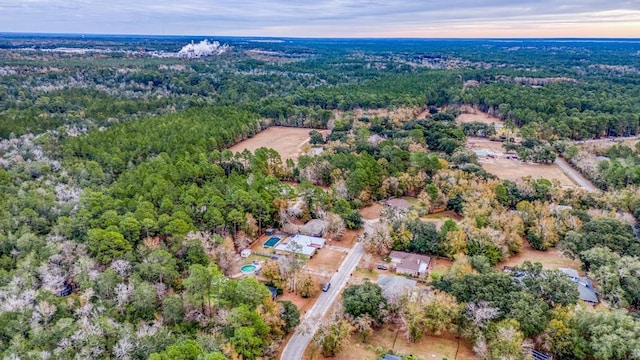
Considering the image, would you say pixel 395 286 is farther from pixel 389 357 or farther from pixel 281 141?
pixel 281 141

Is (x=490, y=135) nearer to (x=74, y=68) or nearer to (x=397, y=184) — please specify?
(x=397, y=184)

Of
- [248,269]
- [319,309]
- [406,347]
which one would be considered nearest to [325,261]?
[248,269]

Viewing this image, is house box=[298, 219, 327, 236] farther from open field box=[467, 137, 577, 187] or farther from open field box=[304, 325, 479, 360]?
open field box=[467, 137, 577, 187]

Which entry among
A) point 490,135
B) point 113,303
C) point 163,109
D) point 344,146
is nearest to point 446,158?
point 344,146

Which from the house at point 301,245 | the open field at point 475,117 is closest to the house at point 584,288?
the house at point 301,245

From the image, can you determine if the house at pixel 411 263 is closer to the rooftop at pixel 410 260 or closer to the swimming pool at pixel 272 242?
the rooftop at pixel 410 260

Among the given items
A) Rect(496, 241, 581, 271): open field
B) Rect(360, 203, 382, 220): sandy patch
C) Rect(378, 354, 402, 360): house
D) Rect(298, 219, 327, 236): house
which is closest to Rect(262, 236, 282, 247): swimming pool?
Rect(298, 219, 327, 236): house
